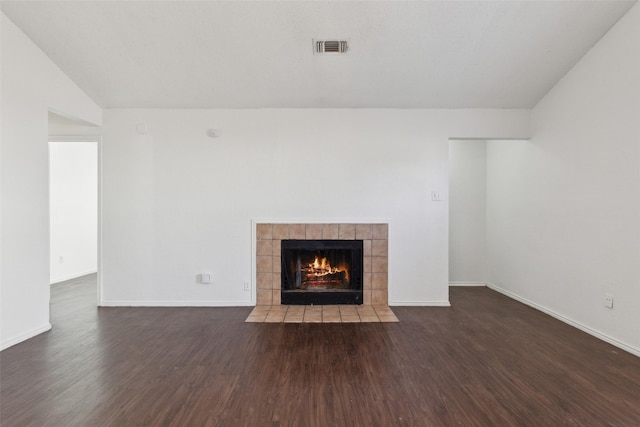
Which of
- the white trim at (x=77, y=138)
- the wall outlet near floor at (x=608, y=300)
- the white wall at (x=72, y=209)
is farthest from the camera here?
the white wall at (x=72, y=209)

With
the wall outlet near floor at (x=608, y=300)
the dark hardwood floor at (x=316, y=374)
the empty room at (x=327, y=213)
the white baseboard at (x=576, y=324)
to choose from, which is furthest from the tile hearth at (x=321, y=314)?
the wall outlet near floor at (x=608, y=300)

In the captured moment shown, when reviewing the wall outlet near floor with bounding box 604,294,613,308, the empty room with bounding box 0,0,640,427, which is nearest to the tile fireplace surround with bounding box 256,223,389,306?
the empty room with bounding box 0,0,640,427

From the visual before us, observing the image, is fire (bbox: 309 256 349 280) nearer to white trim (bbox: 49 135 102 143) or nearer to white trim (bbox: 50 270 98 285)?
white trim (bbox: 49 135 102 143)

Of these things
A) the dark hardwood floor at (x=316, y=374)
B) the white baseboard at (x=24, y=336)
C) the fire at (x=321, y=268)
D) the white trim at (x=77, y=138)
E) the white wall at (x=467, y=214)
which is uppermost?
the white trim at (x=77, y=138)

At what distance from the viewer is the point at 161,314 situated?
11.4 ft

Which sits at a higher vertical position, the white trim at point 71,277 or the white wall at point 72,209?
the white wall at point 72,209

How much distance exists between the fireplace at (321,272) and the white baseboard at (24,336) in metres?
2.22

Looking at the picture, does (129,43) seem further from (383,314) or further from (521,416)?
(521,416)

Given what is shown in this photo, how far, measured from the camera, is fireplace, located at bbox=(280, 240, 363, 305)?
3770 millimetres

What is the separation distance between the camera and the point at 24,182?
2811 mm

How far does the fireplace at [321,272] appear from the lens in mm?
3770

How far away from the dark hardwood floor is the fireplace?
65 cm

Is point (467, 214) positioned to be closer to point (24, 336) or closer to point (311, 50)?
point (311, 50)

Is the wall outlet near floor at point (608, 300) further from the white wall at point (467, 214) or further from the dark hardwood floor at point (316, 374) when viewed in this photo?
the white wall at point (467, 214)
